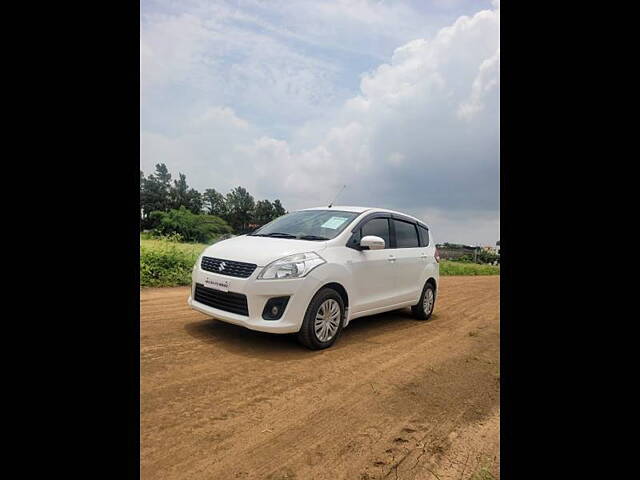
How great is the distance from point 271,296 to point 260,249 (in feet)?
2.15

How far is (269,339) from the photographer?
454cm

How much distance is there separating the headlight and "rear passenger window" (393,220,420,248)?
203cm

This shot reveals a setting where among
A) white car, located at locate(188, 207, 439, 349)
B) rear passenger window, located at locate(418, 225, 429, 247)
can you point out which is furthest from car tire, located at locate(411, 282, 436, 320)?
rear passenger window, located at locate(418, 225, 429, 247)

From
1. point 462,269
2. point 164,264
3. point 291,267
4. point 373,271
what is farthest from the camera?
point 462,269

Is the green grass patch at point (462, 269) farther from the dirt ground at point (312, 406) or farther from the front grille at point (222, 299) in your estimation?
the front grille at point (222, 299)

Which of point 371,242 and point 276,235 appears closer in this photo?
point 371,242

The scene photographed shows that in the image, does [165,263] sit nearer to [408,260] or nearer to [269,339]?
[269,339]

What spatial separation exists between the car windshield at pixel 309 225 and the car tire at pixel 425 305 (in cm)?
207

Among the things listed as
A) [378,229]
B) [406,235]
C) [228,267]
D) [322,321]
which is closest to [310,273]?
[322,321]

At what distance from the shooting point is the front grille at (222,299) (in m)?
4.06

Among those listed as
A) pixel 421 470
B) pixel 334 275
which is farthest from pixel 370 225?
pixel 421 470
